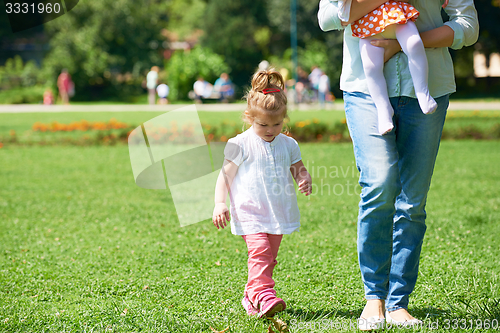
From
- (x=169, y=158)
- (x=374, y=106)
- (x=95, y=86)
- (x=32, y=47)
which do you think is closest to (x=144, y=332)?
(x=374, y=106)

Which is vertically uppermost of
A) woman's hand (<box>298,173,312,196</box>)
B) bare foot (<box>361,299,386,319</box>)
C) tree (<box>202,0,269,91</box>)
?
tree (<box>202,0,269,91</box>)

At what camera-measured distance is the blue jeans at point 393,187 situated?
8.04 ft

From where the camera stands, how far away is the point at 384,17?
235cm

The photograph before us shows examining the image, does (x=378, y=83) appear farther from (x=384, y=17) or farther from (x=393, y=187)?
(x=393, y=187)

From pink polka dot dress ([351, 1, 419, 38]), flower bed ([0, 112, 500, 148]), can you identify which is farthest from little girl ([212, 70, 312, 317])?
flower bed ([0, 112, 500, 148])

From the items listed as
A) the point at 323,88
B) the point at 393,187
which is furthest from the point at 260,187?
the point at 323,88

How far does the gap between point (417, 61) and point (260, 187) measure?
0.97 metres

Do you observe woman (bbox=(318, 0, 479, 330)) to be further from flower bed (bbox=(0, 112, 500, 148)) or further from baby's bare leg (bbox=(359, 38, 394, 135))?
flower bed (bbox=(0, 112, 500, 148))

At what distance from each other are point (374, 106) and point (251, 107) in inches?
24.9

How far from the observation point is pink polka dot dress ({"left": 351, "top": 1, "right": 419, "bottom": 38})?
7.62 feet

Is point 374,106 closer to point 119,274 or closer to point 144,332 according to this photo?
point 144,332

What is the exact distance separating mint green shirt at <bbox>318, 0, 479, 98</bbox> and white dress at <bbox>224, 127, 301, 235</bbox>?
1.82 feet

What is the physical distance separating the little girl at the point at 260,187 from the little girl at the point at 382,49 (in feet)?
1.71

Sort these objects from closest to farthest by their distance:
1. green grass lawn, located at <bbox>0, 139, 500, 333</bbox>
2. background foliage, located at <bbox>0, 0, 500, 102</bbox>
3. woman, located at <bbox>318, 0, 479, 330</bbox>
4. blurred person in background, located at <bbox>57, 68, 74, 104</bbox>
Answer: woman, located at <bbox>318, 0, 479, 330</bbox> < green grass lawn, located at <bbox>0, 139, 500, 333</bbox> < blurred person in background, located at <bbox>57, 68, 74, 104</bbox> < background foliage, located at <bbox>0, 0, 500, 102</bbox>
